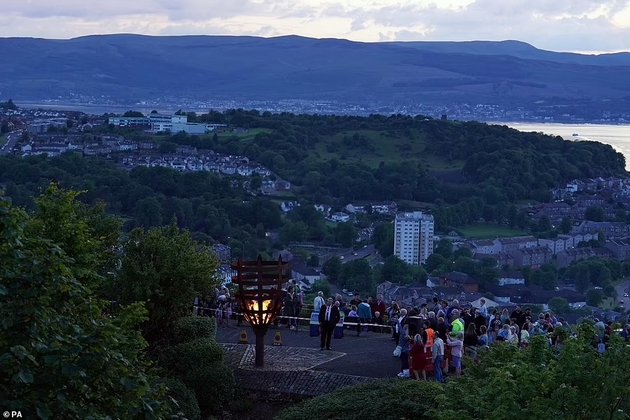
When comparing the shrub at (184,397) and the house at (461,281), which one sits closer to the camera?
the shrub at (184,397)

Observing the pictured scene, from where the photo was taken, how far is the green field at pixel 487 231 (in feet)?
208

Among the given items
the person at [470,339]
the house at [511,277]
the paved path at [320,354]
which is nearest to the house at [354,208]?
the house at [511,277]

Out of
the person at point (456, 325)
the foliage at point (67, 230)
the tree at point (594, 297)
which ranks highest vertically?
the foliage at point (67, 230)

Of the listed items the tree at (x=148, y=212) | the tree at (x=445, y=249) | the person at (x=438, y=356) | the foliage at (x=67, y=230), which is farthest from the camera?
the tree at (x=445, y=249)

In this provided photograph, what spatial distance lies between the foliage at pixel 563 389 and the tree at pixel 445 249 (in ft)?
146

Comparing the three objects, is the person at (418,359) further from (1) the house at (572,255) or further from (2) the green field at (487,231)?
(2) the green field at (487,231)

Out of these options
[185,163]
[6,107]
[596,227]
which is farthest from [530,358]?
[6,107]

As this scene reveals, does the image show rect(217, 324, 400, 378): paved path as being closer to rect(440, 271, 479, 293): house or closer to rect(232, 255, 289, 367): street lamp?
rect(232, 255, 289, 367): street lamp

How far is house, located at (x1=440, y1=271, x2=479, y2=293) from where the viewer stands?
4375 cm

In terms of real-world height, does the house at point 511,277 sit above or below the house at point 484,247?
below

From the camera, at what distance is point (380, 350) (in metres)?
14.8

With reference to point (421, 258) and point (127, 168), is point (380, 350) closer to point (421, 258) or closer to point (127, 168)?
point (421, 258)

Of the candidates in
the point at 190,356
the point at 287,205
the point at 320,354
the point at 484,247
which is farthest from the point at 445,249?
the point at 190,356

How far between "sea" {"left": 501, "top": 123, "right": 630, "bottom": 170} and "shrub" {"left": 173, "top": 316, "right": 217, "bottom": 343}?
90.1 meters
